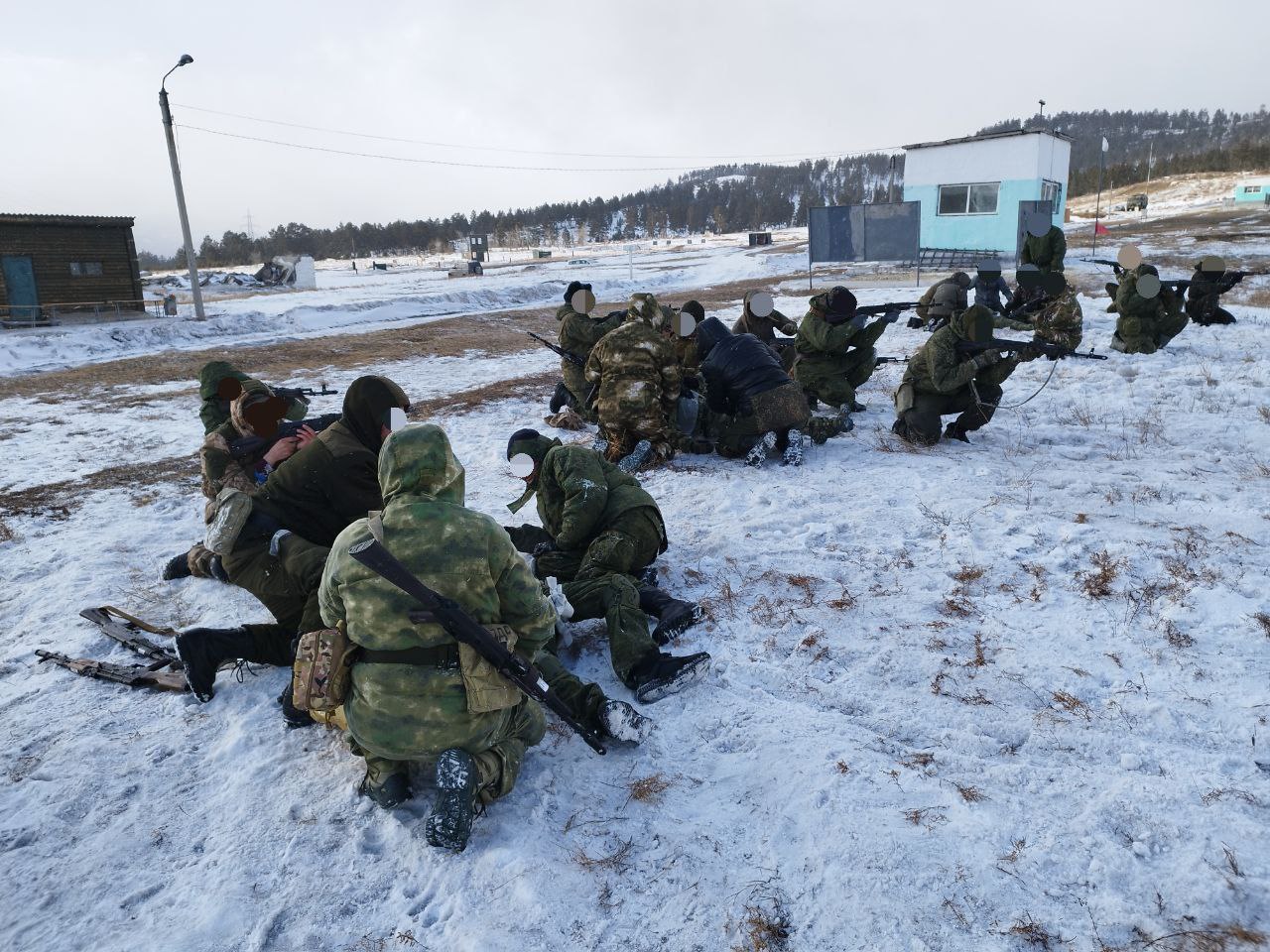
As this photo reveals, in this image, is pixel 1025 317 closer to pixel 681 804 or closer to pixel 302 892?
Answer: pixel 681 804

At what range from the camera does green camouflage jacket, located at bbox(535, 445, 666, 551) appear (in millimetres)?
4406

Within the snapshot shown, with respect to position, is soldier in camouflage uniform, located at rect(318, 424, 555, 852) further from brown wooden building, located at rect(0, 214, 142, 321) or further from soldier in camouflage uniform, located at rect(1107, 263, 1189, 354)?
brown wooden building, located at rect(0, 214, 142, 321)

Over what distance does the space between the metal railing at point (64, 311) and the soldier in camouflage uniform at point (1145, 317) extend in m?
25.9

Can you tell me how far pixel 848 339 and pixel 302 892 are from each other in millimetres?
6661

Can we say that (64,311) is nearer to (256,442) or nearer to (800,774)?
(256,442)

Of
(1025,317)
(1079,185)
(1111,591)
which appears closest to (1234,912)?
(1111,591)

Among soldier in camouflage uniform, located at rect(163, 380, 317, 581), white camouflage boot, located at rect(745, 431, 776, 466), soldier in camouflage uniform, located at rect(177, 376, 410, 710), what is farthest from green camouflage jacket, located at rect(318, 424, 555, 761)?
white camouflage boot, located at rect(745, 431, 776, 466)

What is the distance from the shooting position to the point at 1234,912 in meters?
2.29

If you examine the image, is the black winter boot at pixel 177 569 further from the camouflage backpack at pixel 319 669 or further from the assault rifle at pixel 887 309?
the assault rifle at pixel 887 309

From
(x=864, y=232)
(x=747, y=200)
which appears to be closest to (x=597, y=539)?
(x=864, y=232)

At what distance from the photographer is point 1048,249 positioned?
1052cm

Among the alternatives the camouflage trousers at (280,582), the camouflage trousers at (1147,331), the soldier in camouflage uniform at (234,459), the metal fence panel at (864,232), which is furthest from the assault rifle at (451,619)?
the metal fence panel at (864,232)

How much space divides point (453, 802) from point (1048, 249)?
1089 cm

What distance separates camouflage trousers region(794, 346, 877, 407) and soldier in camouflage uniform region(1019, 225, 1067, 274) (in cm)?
433
